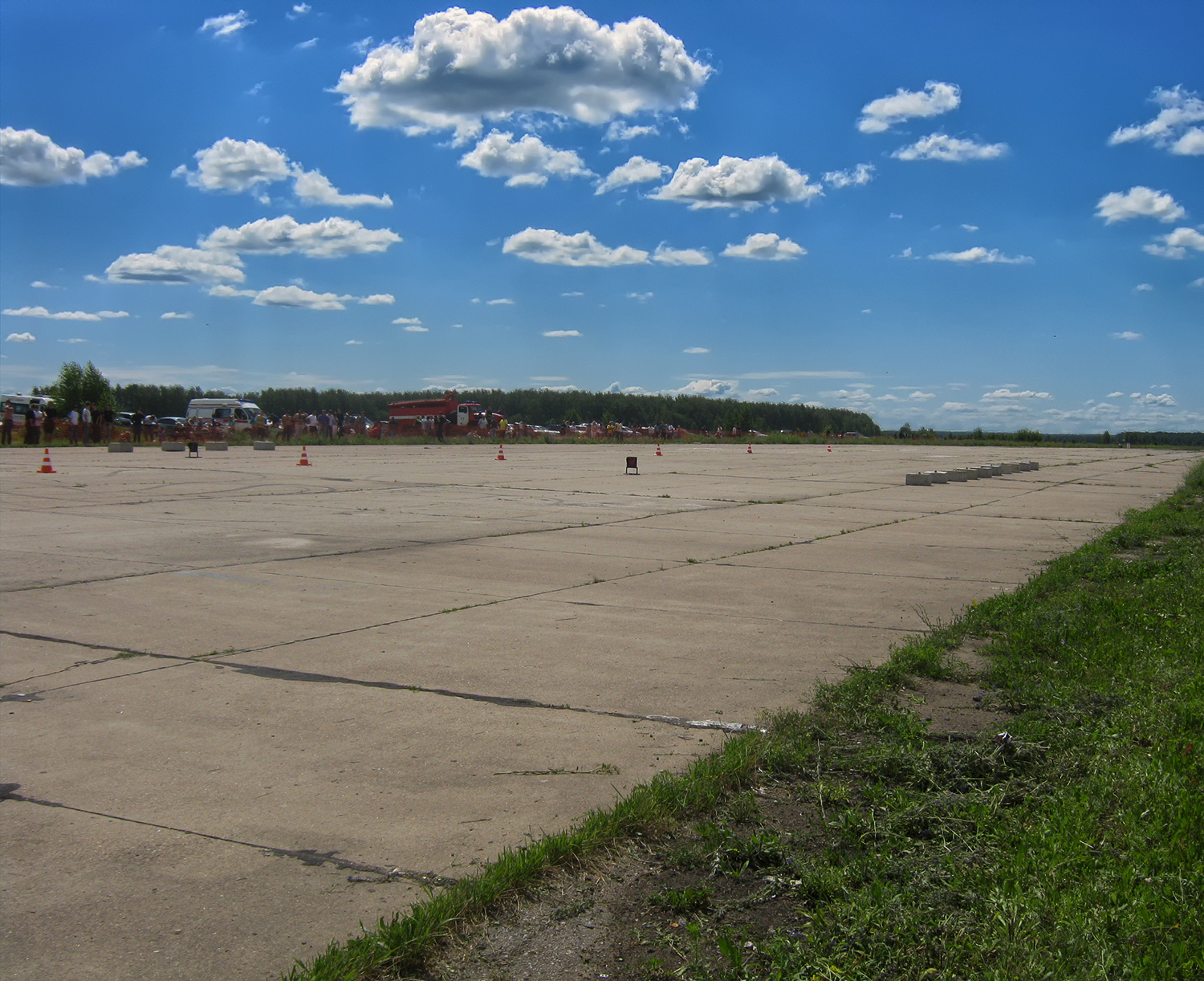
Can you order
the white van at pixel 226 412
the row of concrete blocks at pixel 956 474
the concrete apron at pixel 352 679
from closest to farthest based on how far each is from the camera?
the concrete apron at pixel 352 679, the row of concrete blocks at pixel 956 474, the white van at pixel 226 412

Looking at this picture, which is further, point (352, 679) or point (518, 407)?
point (518, 407)

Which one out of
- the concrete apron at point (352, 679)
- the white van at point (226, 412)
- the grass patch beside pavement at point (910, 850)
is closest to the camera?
the grass patch beside pavement at point (910, 850)

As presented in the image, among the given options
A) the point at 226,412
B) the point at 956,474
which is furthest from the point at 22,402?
the point at 956,474

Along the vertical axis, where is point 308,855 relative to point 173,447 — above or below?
below

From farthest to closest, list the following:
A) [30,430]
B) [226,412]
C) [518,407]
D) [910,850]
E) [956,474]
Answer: [518,407] → [226,412] → [30,430] → [956,474] → [910,850]

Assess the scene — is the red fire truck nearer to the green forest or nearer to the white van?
the white van

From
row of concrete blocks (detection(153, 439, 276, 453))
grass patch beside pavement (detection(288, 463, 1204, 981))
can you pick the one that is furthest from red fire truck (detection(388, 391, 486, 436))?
grass patch beside pavement (detection(288, 463, 1204, 981))

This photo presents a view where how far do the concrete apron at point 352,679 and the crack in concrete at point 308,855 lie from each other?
0.03ft

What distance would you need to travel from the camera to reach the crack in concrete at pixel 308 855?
3250 millimetres

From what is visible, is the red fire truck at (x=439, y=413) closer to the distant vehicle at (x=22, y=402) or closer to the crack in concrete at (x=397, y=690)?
the distant vehicle at (x=22, y=402)

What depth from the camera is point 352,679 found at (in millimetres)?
5672

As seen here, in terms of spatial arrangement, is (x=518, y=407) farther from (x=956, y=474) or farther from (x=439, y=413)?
(x=956, y=474)

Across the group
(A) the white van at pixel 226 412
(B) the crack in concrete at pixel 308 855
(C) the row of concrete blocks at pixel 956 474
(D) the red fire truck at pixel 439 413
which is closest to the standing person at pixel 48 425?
(A) the white van at pixel 226 412

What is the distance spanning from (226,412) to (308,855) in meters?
70.3
